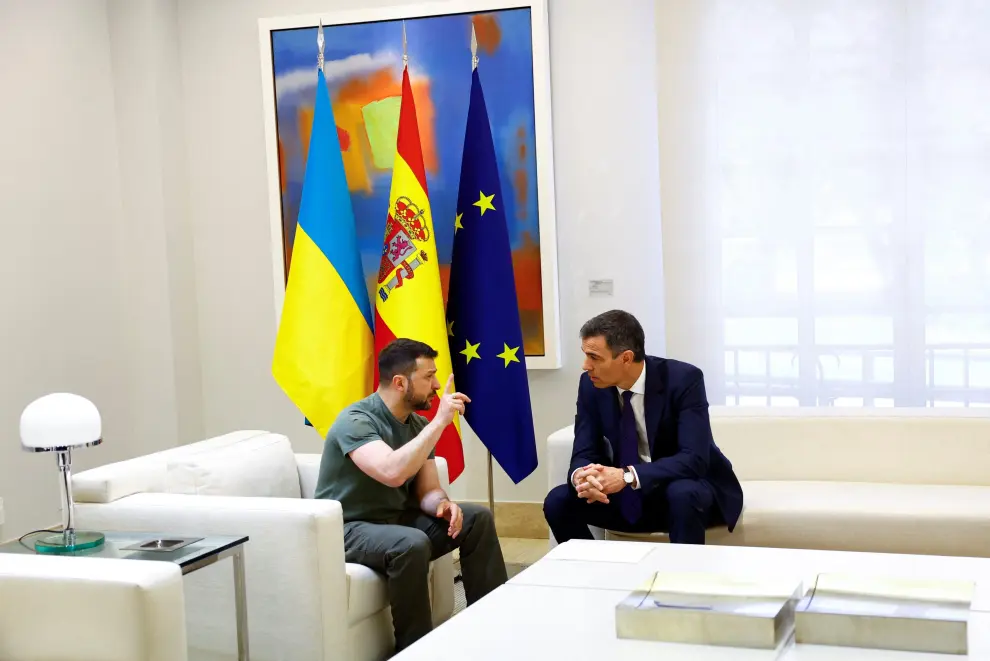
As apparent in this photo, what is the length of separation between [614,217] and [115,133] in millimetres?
2534

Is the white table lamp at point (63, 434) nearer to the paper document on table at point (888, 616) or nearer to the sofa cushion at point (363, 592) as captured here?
the sofa cushion at point (363, 592)

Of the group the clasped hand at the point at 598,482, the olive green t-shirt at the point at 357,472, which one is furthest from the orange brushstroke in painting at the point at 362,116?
the clasped hand at the point at 598,482

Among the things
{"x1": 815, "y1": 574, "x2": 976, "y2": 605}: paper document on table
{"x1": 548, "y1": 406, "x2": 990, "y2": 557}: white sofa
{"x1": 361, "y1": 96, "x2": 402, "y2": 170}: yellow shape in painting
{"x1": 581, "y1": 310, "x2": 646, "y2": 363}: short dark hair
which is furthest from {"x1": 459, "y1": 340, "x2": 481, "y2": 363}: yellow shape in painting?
{"x1": 815, "y1": 574, "x2": 976, "y2": 605}: paper document on table

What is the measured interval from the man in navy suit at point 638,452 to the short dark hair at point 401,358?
565 millimetres

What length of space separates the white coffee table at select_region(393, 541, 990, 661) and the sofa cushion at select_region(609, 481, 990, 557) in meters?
0.79

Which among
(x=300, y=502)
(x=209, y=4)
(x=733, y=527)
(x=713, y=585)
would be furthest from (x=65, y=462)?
(x=209, y=4)

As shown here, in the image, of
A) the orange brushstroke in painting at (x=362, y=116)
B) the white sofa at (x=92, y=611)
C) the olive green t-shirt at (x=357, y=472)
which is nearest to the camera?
the white sofa at (x=92, y=611)

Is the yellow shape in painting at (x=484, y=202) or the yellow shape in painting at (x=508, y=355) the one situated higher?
the yellow shape in painting at (x=484, y=202)

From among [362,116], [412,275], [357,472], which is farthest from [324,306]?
[362,116]

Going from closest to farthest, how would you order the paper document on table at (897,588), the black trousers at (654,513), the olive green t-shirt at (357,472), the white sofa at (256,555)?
1. the paper document on table at (897,588)
2. the white sofa at (256,555)
3. the olive green t-shirt at (357,472)
4. the black trousers at (654,513)

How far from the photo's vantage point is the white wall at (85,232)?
15.5 ft

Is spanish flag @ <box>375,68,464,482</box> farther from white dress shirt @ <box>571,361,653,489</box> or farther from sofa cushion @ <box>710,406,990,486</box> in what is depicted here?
sofa cushion @ <box>710,406,990,486</box>

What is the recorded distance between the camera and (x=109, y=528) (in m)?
3.19

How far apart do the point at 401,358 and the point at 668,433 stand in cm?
96
